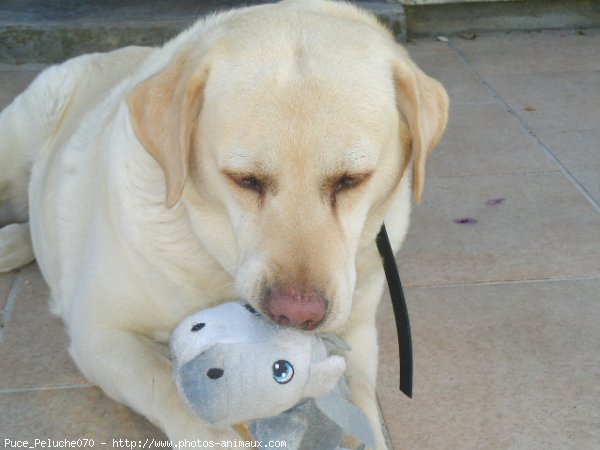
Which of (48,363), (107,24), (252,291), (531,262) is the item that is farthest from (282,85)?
(107,24)

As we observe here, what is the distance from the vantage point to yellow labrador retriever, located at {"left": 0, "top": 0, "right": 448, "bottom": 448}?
2.01 m

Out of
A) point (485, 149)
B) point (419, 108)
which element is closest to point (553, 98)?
point (485, 149)

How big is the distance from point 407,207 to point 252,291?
0.99 meters

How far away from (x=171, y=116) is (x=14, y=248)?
160 cm

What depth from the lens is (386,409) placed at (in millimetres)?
2654

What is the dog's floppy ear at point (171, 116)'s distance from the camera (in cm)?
214

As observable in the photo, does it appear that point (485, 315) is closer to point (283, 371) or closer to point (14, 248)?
point (283, 371)

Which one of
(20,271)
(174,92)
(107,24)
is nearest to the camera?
(174,92)

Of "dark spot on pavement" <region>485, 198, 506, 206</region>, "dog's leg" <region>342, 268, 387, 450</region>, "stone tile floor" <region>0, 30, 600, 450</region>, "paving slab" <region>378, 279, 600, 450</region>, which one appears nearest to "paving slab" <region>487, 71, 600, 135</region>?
"stone tile floor" <region>0, 30, 600, 450</region>

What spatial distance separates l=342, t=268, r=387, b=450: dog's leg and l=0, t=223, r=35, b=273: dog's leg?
1.54 metres

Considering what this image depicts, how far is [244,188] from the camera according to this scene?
82.7 inches

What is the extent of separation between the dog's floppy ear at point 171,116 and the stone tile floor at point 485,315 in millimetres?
833

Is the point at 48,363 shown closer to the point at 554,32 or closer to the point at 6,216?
the point at 6,216

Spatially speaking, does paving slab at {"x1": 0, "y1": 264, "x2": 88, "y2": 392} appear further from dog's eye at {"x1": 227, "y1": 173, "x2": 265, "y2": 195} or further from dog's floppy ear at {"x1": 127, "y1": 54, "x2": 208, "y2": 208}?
dog's eye at {"x1": 227, "y1": 173, "x2": 265, "y2": 195}
